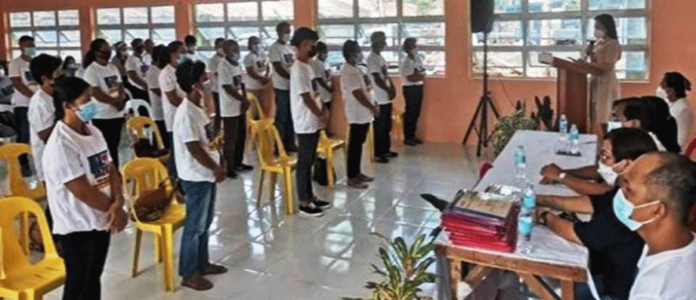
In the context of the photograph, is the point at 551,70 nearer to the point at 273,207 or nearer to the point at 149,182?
the point at 273,207

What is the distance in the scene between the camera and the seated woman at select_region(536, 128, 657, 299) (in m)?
2.40

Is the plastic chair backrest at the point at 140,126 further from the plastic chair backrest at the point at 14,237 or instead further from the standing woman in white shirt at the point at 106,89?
the plastic chair backrest at the point at 14,237

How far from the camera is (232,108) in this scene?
6.67 m

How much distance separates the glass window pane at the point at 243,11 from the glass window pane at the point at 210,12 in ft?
0.39

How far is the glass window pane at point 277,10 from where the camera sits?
906 cm

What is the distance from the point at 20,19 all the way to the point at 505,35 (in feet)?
28.0

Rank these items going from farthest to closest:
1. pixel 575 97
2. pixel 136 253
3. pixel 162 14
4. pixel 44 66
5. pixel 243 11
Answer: pixel 162 14
pixel 243 11
pixel 575 97
pixel 44 66
pixel 136 253

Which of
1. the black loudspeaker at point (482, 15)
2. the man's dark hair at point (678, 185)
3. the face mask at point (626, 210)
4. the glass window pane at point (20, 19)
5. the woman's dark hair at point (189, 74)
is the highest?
the glass window pane at point (20, 19)

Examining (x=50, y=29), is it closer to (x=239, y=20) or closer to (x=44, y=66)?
(x=239, y=20)

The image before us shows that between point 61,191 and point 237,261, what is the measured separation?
62.9 inches

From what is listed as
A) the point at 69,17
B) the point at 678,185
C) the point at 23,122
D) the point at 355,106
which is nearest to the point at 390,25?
the point at 355,106

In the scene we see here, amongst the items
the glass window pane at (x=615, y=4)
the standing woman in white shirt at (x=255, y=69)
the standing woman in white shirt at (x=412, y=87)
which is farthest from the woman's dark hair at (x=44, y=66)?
the glass window pane at (x=615, y=4)

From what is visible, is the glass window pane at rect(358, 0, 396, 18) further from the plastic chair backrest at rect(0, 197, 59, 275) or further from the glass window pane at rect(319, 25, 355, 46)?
the plastic chair backrest at rect(0, 197, 59, 275)

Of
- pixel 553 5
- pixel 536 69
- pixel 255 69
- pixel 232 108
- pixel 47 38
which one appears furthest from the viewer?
pixel 47 38
